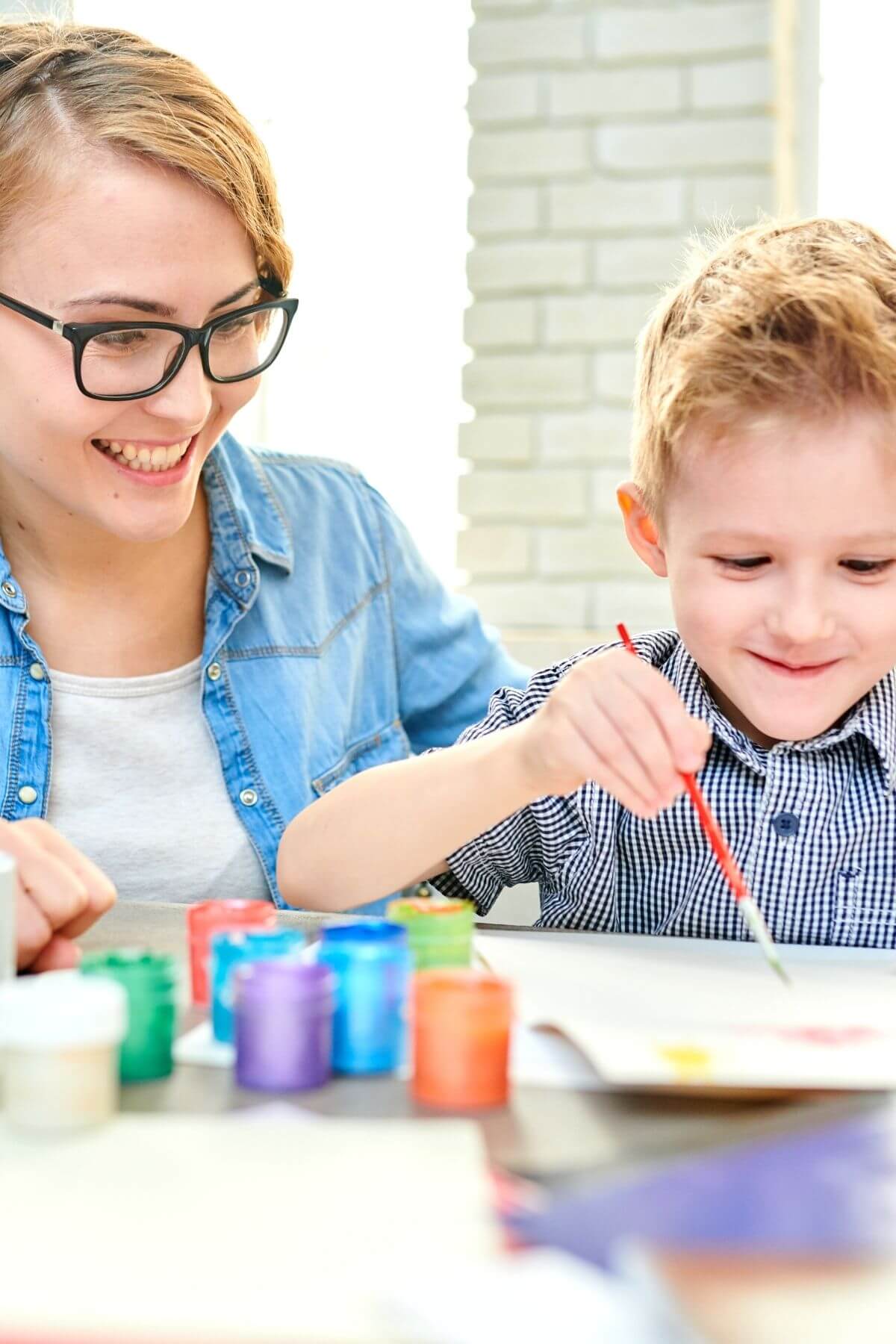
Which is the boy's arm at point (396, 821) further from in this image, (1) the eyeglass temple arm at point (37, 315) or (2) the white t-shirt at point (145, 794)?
(1) the eyeglass temple arm at point (37, 315)

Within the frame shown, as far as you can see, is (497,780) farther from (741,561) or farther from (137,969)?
(137,969)

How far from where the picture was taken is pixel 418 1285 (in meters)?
0.46

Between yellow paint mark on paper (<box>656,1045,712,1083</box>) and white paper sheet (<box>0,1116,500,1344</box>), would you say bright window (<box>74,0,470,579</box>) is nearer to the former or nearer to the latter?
yellow paint mark on paper (<box>656,1045,712,1083</box>)

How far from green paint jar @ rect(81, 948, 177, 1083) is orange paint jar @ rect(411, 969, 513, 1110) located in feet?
0.41

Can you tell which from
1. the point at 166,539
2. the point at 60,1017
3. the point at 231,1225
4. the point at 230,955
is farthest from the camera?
the point at 166,539

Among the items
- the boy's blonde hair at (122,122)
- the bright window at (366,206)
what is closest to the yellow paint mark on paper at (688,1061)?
the boy's blonde hair at (122,122)

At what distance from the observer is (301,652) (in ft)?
5.29

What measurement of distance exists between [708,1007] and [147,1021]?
0.32 metres

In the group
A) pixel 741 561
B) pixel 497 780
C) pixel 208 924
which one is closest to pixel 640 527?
pixel 741 561

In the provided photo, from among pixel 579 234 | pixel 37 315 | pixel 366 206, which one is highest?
pixel 366 206

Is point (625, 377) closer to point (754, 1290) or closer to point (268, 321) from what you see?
point (268, 321)

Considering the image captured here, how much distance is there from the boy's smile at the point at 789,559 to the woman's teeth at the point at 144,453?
532mm

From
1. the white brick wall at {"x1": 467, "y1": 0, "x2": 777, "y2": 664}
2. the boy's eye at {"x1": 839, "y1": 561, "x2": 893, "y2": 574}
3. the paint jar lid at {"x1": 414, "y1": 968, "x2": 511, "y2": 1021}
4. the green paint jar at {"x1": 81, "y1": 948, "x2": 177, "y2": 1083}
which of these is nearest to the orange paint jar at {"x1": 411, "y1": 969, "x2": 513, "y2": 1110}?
the paint jar lid at {"x1": 414, "y1": 968, "x2": 511, "y2": 1021}

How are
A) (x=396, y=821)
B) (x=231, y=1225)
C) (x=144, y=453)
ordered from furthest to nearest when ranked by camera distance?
(x=144, y=453) → (x=396, y=821) → (x=231, y=1225)
